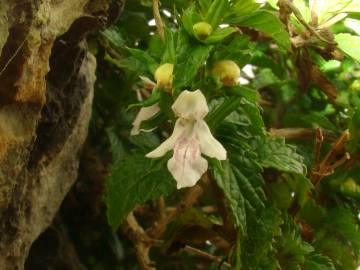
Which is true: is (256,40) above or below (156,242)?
above

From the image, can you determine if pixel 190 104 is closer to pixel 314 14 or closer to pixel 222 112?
pixel 222 112

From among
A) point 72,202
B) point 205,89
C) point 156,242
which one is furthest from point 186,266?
point 205,89

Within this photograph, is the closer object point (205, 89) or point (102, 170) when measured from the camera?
point (205, 89)

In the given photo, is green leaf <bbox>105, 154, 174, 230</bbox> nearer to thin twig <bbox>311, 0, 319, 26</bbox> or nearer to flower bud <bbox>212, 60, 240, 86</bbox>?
flower bud <bbox>212, 60, 240, 86</bbox>

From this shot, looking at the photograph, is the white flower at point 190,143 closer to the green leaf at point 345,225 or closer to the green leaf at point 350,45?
the green leaf at point 350,45

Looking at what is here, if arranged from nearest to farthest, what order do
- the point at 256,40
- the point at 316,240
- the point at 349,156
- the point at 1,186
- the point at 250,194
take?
the point at 1,186 < the point at 250,194 < the point at 349,156 < the point at 316,240 < the point at 256,40

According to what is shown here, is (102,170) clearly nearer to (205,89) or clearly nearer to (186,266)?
(186,266)

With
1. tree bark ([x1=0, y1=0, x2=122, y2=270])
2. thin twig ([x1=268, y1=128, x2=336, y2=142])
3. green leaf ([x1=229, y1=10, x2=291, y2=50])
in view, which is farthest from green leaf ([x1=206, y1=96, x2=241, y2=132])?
thin twig ([x1=268, y1=128, x2=336, y2=142])

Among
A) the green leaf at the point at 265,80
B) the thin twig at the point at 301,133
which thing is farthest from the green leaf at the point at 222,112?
the green leaf at the point at 265,80
